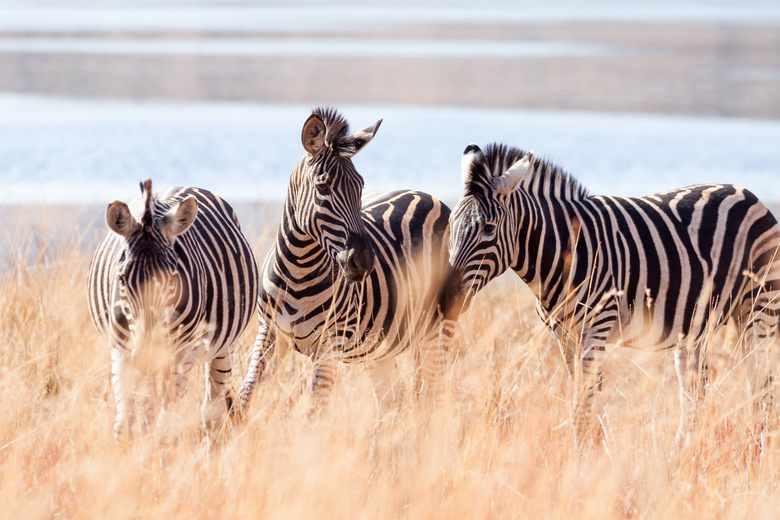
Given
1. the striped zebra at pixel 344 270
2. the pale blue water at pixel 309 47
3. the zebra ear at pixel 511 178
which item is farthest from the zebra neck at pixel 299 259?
the pale blue water at pixel 309 47

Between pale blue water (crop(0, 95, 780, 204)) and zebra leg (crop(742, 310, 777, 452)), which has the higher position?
pale blue water (crop(0, 95, 780, 204))

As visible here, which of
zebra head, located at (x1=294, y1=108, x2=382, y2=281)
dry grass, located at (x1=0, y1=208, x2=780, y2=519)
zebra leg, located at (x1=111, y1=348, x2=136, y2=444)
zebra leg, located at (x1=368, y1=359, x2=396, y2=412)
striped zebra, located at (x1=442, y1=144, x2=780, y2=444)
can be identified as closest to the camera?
dry grass, located at (x1=0, y1=208, x2=780, y2=519)

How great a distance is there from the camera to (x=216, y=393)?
576 cm

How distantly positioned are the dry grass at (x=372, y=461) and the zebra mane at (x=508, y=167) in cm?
127

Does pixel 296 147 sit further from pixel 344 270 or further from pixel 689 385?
pixel 344 270

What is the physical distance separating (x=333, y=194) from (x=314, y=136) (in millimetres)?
396

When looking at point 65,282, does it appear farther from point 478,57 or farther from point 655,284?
point 478,57

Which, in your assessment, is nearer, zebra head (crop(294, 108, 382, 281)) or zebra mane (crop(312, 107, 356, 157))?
zebra head (crop(294, 108, 382, 281))

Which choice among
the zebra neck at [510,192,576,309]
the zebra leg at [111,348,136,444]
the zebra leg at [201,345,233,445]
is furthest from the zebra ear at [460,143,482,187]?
the zebra leg at [111,348,136,444]

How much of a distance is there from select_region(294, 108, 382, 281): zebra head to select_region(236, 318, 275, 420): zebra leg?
2.53 feet

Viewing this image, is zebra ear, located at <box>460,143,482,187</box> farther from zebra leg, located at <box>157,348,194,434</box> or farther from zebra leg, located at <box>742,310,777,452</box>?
zebra leg, located at <box>742,310,777,452</box>

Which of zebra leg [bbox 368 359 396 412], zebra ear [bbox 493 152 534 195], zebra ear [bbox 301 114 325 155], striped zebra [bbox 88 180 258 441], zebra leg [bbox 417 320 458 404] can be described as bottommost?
zebra leg [bbox 368 359 396 412]

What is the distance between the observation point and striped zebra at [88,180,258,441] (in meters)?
4.31

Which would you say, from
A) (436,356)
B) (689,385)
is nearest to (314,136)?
(436,356)
